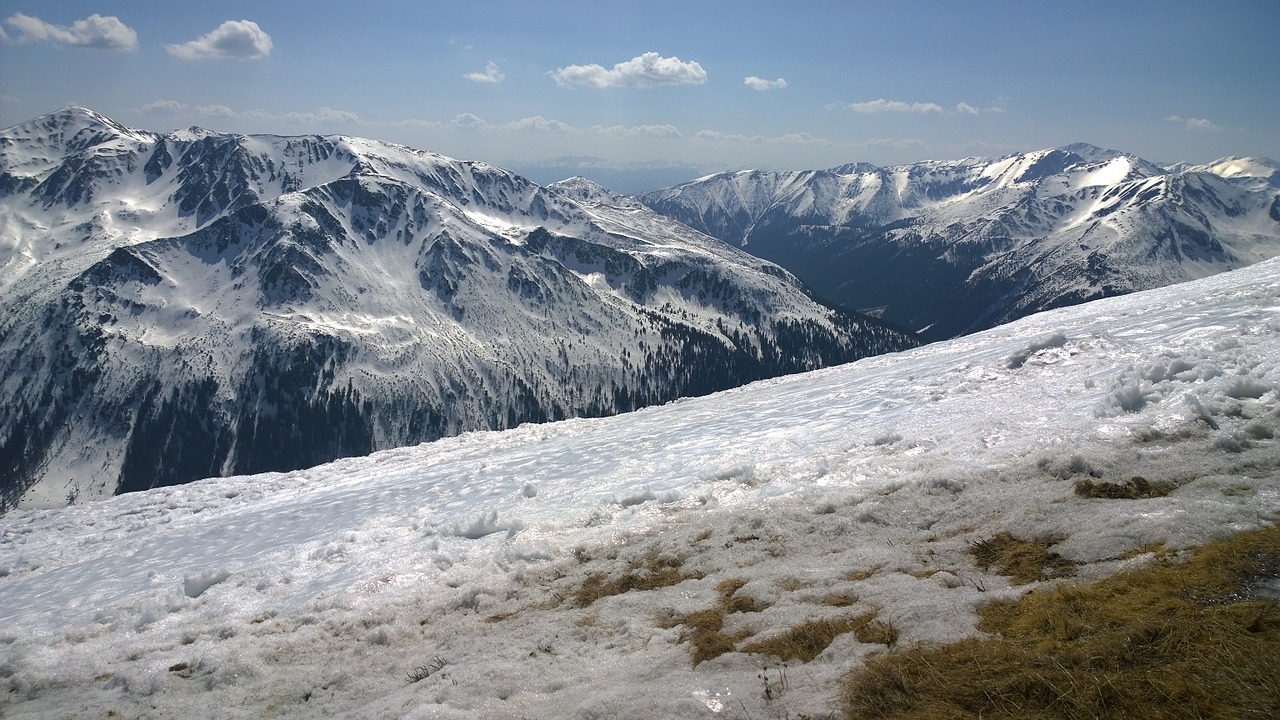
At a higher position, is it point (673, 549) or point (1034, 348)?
point (1034, 348)

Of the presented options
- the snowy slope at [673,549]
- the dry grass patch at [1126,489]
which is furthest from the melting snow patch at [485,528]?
the dry grass patch at [1126,489]

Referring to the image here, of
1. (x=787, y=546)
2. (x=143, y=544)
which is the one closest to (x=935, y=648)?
(x=787, y=546)

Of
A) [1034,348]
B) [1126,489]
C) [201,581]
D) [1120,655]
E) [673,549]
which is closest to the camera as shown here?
[1120,655]

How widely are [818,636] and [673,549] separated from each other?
4.89 meters

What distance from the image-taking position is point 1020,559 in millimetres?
9930

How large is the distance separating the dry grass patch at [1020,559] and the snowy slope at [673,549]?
0.24 m

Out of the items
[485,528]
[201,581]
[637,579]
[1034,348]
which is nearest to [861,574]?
[637,579]

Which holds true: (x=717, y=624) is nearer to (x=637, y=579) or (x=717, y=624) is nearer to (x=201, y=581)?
(x=637, y=579)

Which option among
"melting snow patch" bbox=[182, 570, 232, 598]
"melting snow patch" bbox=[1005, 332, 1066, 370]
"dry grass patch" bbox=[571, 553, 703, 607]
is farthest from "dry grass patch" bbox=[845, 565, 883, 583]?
"melting snow patch" bbox=[182, 570, 232, 598]

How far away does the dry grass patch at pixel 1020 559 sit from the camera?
9328mm

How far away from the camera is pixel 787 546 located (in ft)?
41.2

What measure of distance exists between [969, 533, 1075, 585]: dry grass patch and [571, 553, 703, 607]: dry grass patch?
16.2ft

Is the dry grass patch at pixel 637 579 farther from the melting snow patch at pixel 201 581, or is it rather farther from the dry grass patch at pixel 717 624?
the melting snow patch at pixel 201 581

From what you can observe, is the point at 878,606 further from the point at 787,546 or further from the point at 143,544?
the point at 143,544
